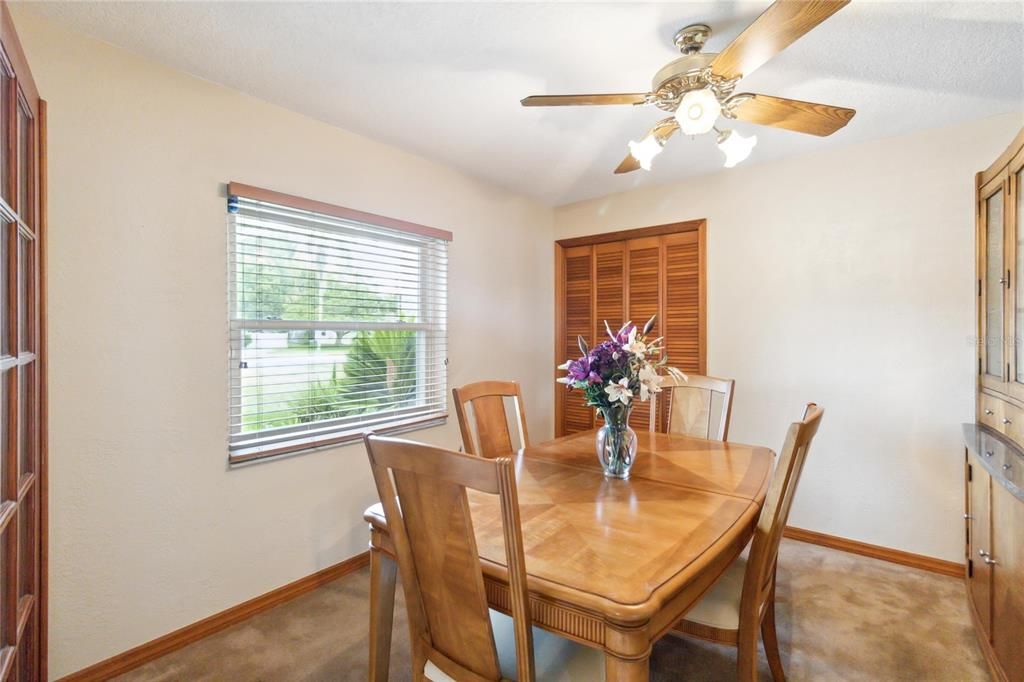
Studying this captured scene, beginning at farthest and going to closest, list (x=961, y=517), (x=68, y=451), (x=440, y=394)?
(x=440, y=394) < (x=961, y=517) < (x=68, y=451)

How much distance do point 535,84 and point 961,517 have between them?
3.09 metres

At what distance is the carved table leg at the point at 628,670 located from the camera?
37.0 inches

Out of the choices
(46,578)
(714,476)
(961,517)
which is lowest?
(961,517)

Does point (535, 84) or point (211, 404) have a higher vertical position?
point (535, 84)

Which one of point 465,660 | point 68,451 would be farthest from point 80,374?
point 465,660

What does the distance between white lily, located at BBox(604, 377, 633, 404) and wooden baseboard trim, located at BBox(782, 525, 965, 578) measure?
59.1 inches

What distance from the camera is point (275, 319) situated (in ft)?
7.61

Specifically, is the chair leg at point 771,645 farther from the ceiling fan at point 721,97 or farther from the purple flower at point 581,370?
the ceiling fan at point 721,97

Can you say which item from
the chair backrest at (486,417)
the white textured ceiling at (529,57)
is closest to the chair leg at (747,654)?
the chair backrest at (486,417)

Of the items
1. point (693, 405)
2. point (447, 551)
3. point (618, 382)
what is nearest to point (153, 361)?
point (447, 551)

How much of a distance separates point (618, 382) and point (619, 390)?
1.4 inches

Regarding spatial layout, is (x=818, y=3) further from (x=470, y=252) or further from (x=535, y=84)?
(x=470, y=252)

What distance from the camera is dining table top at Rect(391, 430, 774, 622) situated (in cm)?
101

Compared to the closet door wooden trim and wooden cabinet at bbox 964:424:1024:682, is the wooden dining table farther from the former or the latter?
the closet door wooden trim
